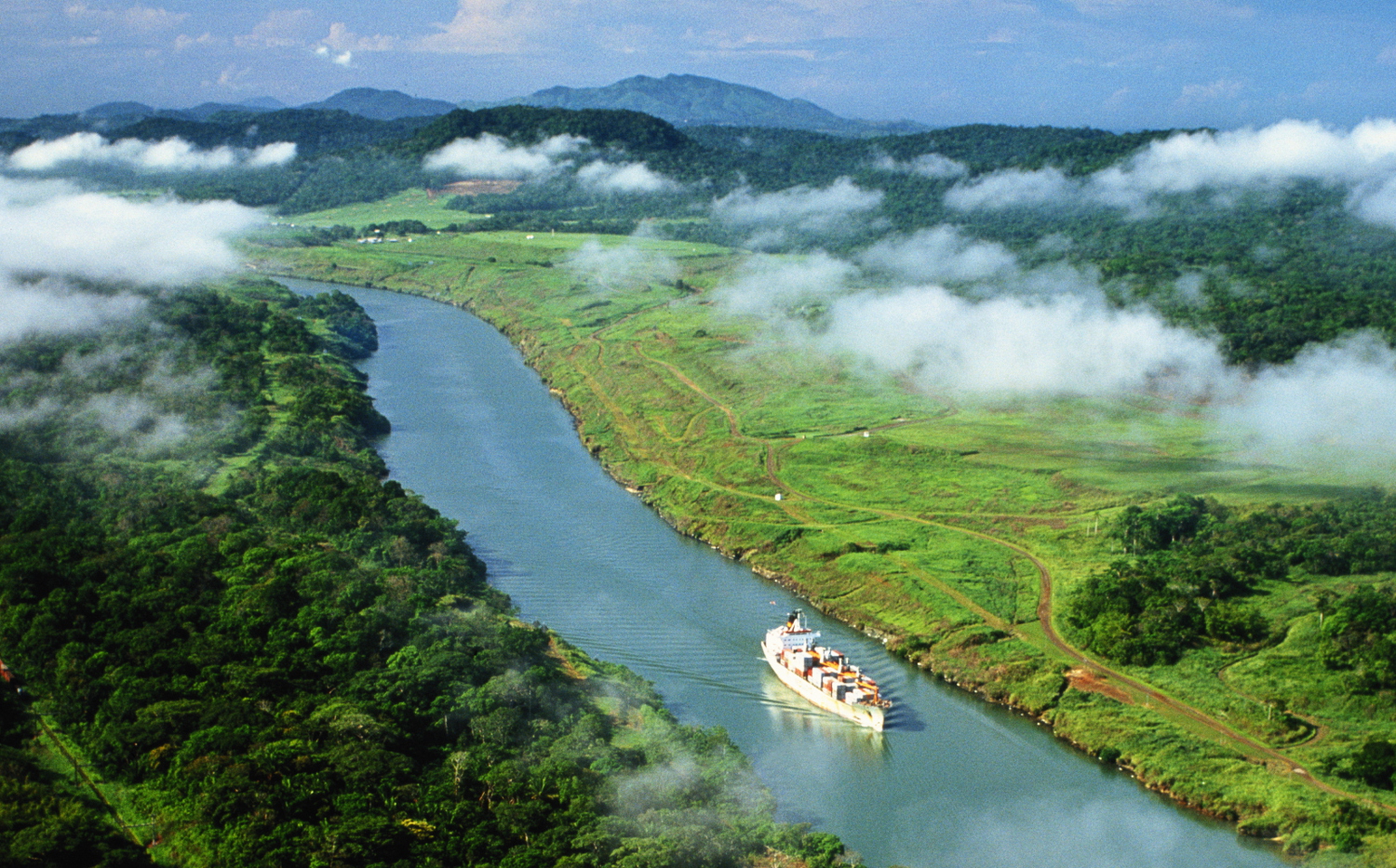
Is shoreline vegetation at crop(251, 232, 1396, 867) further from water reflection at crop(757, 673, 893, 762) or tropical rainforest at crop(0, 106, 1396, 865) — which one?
water reflection at crop(757, 673, 893, 762)

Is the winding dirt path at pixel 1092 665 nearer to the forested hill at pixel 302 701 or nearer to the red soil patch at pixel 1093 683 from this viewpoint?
the red soil patch at pixel 1093 683

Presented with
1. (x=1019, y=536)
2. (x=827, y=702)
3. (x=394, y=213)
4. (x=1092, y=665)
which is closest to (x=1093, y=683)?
(x=1092, y=665)

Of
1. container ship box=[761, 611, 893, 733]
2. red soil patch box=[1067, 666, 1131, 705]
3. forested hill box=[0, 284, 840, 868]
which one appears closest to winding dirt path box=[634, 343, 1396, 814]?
red soil patch box=[1067, 666, 1131, 705]

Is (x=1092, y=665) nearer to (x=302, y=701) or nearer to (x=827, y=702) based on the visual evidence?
(x=827, y=702)

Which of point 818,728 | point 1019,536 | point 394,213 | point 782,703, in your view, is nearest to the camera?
point 818,728

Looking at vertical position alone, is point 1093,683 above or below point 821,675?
below

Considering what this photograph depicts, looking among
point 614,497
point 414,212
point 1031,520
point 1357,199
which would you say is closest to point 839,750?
point 1031,520
